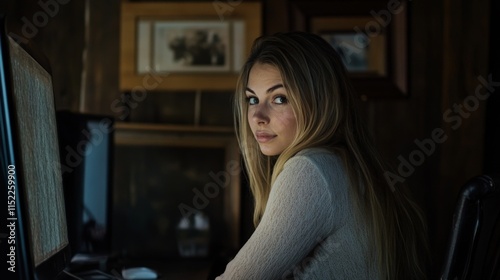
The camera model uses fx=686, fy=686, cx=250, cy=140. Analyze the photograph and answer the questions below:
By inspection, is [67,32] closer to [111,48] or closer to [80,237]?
[111,48]

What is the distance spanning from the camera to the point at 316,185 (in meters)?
1.40

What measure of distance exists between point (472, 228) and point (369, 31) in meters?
1.90

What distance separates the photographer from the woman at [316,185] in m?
1.39

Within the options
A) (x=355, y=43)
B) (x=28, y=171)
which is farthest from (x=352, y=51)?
(x=28, y=171)

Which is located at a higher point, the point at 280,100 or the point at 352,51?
the point at 352,51

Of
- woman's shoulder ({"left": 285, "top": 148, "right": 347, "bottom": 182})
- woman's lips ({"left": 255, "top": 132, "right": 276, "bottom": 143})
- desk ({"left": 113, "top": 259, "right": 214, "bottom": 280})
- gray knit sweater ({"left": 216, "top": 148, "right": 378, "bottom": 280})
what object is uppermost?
woman's lips ({"left": 255, "top": 132, "right": 276, "bottom": 143})

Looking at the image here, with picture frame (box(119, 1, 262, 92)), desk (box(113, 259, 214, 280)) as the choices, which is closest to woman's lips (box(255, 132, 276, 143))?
desk (box(113, 259, 214, 280))

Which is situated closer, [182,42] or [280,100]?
[280,100]

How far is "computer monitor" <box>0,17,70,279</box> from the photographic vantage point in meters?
0.78

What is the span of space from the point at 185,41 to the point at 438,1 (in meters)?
1.10

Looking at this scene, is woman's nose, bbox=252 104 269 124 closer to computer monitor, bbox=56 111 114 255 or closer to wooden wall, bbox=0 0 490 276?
computer monitor, bbox=56 111 114 255

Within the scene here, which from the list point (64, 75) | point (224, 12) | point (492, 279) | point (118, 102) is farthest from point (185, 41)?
point (492, 279)

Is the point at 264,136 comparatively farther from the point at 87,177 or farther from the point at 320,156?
the point at 87,177

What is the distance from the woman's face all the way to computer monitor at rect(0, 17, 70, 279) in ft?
1.90
